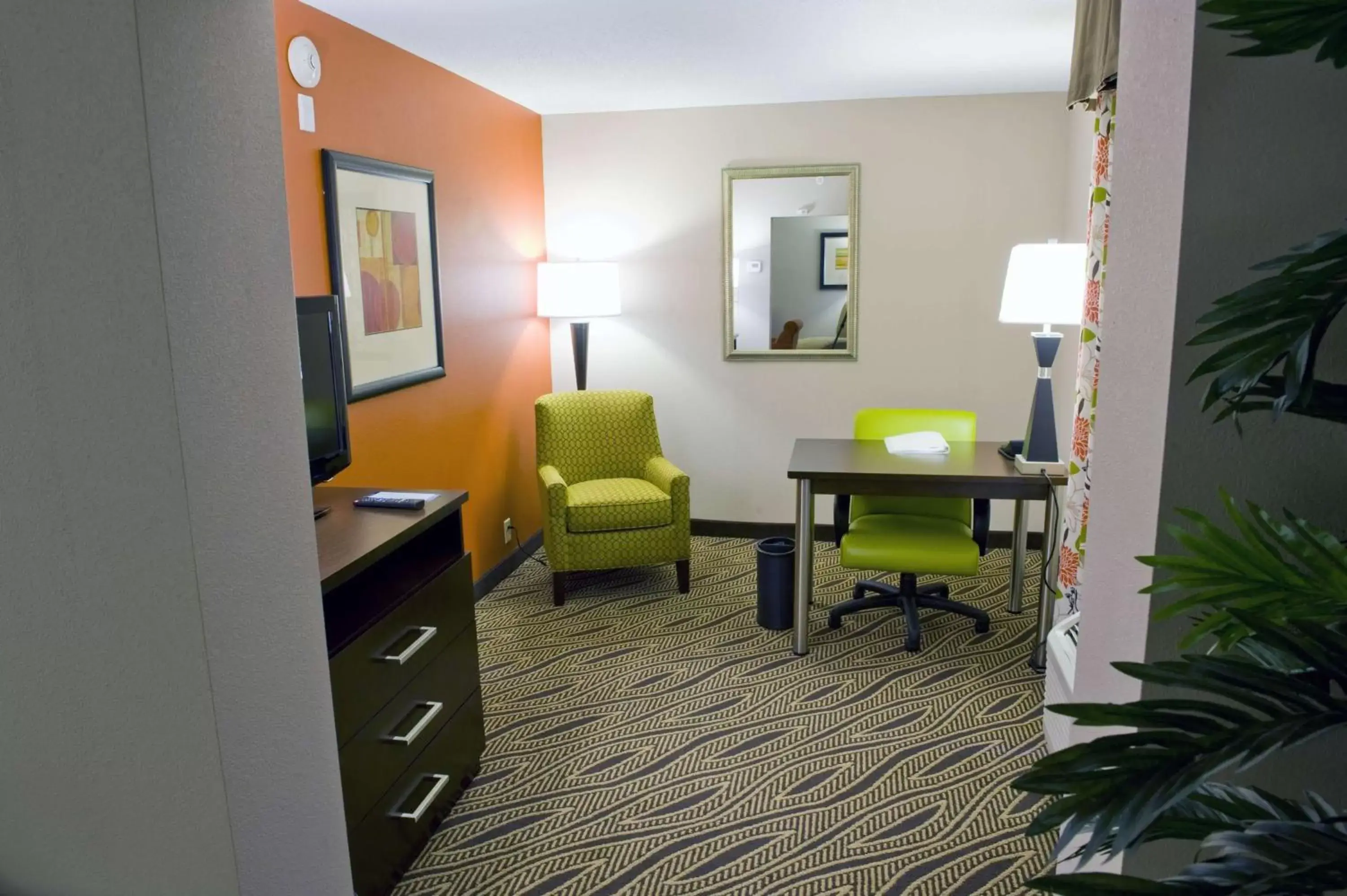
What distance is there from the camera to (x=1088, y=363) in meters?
3.22

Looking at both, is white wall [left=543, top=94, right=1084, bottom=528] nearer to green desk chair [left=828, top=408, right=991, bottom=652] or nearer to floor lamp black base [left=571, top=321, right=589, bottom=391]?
floor lamp black base [left=571, top=321, right=589, bottom=391]

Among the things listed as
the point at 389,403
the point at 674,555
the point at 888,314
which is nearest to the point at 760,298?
the point at 888,314

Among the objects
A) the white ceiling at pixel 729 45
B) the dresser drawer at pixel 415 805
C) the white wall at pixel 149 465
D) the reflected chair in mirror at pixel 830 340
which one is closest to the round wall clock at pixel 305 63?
the white ceiling at pixel 729 45

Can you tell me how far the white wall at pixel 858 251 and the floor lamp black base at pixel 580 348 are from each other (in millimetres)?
391

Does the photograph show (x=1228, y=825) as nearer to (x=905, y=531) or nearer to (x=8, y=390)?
(x=8, y=390)

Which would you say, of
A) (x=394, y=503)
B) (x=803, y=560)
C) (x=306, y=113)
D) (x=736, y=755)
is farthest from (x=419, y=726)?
(x=306, y=113)

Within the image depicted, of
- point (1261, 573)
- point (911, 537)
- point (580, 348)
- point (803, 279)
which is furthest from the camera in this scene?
point (803, 279)

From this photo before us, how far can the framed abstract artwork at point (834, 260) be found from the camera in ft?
15.7

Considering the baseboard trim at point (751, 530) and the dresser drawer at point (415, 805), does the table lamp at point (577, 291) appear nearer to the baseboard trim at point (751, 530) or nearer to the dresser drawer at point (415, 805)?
the baseboard trim at point (751, 530)

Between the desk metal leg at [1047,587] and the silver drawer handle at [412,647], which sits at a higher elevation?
the silver drawer handle at [412,647]

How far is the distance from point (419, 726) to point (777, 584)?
180cm

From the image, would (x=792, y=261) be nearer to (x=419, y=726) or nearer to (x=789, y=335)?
(x=789, y=335)

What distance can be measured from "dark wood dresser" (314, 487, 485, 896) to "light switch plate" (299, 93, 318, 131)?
1167 mm

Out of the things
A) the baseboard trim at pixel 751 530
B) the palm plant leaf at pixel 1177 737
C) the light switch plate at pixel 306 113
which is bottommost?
the baseboard trim at pixel 751 530
